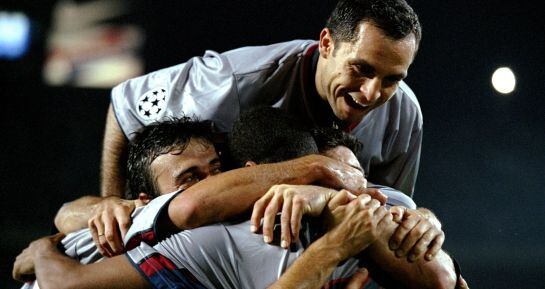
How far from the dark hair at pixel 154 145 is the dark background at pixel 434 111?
1298mm

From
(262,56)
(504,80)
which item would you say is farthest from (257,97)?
(504,80)

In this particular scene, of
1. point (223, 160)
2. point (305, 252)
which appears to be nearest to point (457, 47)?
point (223, 160)

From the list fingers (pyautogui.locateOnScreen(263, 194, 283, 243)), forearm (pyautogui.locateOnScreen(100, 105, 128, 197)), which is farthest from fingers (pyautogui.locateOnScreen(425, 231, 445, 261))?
forearm (pyautogui.locateOnScreen(100, 105, 128, 197))

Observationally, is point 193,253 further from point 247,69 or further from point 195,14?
point 195,14

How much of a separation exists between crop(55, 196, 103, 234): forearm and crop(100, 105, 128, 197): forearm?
18 centimetres

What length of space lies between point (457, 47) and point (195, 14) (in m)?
0.96

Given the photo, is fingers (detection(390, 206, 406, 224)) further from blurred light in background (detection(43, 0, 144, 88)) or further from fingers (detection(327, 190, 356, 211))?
blurred light in background (detection(43, 0, 144, 88))

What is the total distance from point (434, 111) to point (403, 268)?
175 cm

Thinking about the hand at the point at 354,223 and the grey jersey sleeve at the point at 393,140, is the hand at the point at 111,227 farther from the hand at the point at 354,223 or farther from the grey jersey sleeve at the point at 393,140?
the grey jersey sleeve at the point at 393,140

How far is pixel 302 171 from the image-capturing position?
1.27m

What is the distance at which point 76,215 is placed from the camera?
159 centimetres

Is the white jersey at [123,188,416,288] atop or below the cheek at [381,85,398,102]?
below

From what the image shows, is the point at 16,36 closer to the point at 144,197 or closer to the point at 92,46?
the point at 92,46

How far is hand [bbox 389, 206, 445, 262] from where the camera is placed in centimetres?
118
